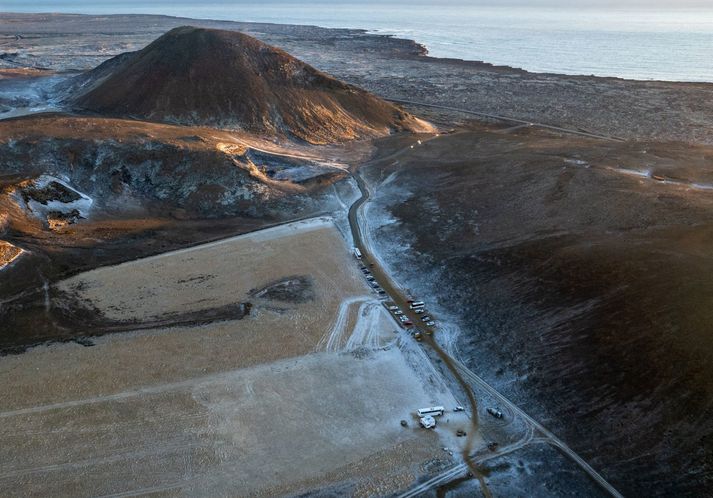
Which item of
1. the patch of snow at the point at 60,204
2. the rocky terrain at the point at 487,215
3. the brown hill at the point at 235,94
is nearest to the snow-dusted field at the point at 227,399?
the rocky terrain at the point at 487,215

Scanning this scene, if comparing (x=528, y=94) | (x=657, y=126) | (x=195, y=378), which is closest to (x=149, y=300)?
(x=195, y=378)

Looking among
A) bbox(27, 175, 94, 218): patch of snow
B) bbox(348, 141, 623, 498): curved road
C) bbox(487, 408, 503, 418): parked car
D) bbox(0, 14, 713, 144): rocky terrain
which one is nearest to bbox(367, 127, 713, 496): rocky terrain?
bbox(348, 141, 623, 498): curved road

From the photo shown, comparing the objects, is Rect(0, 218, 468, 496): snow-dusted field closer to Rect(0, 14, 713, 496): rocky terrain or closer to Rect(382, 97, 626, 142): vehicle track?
Rect(0, 14, 713, 496): rocky terrain

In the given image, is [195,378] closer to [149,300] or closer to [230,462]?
[230,462]

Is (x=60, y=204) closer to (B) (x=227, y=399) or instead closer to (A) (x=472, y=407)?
(B) (x=227, y=399)

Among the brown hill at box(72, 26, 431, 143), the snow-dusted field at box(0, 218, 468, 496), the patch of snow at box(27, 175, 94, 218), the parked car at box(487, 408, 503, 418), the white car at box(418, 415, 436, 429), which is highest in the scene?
the brown hill at box(72, 26, 431, 143)

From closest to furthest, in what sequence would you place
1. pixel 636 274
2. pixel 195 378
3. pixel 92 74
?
pixel 195 378, pixel 636 274, pixel 92 74

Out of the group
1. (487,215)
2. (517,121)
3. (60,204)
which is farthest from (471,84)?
(60,204)
